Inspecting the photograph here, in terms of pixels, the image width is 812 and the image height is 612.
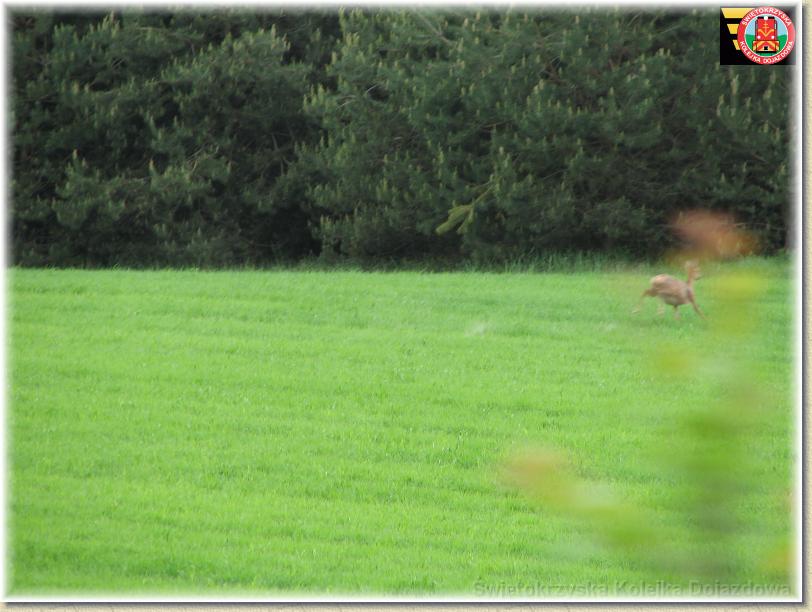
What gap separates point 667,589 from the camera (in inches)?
80.7

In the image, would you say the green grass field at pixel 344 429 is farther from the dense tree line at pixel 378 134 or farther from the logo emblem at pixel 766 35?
the dense tree line at pixel 378 134

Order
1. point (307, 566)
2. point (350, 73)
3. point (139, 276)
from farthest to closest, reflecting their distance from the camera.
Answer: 1. point (350, 73)
2. point (139, 276)
3. point (307, 566)

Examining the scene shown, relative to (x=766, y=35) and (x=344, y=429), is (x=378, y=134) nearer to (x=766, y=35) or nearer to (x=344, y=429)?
(x=344, y=429)

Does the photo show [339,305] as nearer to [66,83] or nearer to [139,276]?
[139,276]

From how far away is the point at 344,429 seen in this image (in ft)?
11.9

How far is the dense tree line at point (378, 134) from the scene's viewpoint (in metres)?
6.38

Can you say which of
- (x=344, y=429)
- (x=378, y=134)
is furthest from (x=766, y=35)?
(x=378, y=134)

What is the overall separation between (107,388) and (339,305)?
1.75 m

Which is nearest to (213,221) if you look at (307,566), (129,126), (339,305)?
(129,126)

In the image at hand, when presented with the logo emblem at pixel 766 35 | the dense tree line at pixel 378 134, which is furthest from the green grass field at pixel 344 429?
the dense tree line at pixel 378 134

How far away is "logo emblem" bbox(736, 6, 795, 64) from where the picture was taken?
2523 millimetres

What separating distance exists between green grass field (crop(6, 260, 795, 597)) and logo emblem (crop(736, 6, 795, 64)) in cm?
83

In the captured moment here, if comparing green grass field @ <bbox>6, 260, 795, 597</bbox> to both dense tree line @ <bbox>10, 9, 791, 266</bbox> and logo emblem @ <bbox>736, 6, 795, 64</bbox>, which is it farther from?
dense tree line @ <bbox>10, 9, 791, 266</bbox>

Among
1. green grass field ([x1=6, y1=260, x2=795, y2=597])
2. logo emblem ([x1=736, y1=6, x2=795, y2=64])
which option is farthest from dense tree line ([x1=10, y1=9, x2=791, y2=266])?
logo emblem ([x1=736, y1=6, x2=795, y2=64])
